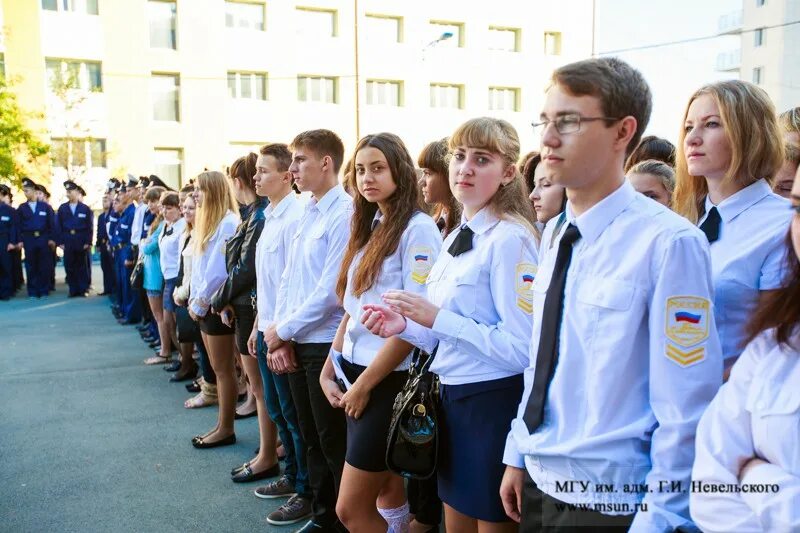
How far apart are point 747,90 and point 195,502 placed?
12.1 ft

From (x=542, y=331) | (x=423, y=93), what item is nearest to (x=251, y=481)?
(x=542, y=331)

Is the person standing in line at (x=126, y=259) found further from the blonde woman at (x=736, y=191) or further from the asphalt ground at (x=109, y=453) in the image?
the blonde woman at (x=736, y=191)

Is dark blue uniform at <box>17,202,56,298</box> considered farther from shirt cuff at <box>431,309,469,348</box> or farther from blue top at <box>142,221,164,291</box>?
shirt cuff at <box>431,309,469,348</box>

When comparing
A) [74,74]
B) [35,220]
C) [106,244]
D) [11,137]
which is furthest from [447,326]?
[74,74]

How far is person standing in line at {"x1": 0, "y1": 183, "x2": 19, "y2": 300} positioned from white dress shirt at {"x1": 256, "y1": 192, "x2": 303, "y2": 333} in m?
12.6

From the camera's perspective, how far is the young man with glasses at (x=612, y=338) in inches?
57.5

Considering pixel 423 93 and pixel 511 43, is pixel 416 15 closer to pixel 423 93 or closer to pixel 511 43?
pixel 423 93

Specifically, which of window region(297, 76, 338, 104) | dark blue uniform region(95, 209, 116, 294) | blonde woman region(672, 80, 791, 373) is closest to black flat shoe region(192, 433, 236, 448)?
blonde woman region(672, 80, 791, 373)

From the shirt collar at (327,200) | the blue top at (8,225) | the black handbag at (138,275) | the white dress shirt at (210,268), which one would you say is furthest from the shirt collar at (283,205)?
the blue top at (8,225)

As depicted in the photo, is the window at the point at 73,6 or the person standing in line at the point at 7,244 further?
the window at the point at 73,6

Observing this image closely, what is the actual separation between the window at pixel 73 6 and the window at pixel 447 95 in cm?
1532

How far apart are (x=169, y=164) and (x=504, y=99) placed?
57.2ft

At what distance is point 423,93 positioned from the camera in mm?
32062

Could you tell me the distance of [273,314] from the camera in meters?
3.81
